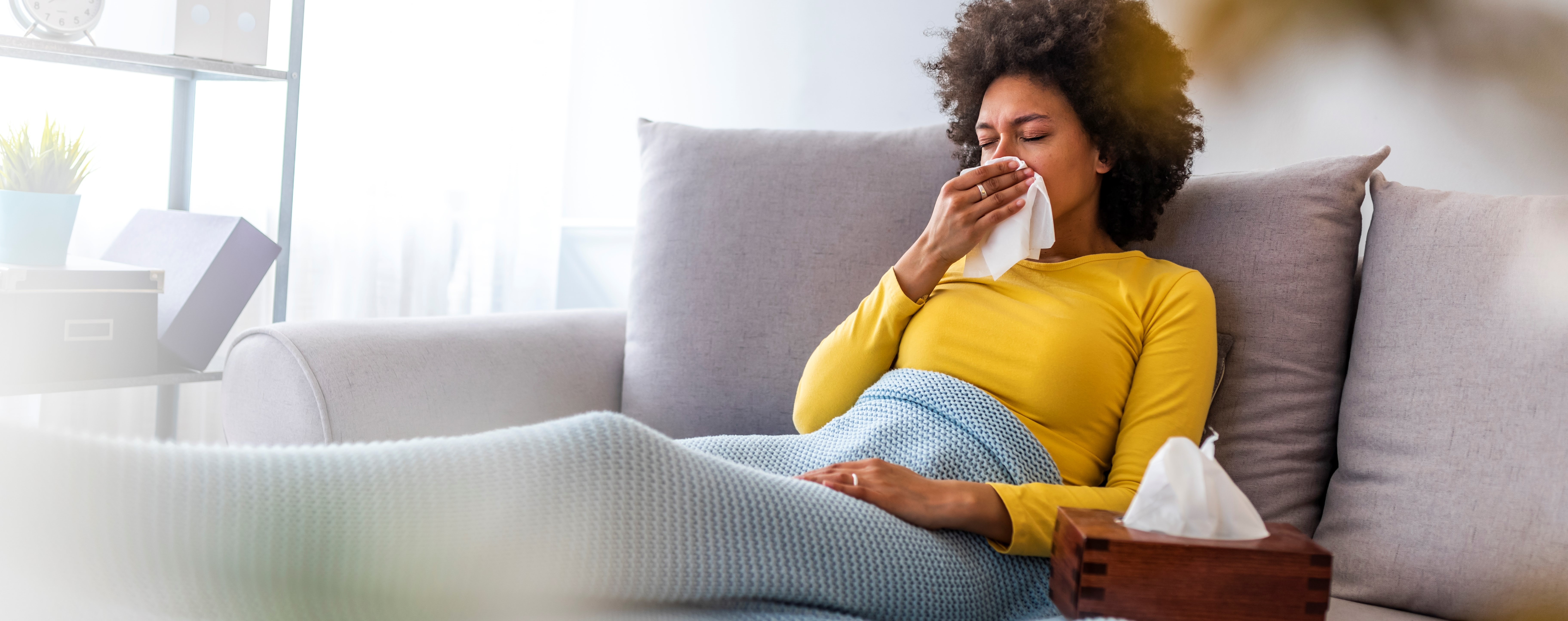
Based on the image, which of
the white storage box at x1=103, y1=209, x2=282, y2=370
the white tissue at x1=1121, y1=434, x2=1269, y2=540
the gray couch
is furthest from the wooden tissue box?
the white storage box at x1=103, y1=209, x2=282, y2=370

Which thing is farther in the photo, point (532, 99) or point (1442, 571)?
point (532, 99)

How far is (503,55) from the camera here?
2.56m

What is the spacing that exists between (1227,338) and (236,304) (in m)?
1.62

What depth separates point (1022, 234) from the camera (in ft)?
4.07

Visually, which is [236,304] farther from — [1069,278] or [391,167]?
[1069,278]

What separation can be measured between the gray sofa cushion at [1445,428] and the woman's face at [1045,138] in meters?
0.35

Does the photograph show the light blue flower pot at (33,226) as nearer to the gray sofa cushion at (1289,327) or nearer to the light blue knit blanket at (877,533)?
the light blue knit blanket at (877,533)

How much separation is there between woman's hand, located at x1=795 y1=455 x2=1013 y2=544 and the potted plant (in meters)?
1.35

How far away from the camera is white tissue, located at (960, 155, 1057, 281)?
124 cm

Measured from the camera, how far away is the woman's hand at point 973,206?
1253 mm

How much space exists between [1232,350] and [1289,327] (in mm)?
72

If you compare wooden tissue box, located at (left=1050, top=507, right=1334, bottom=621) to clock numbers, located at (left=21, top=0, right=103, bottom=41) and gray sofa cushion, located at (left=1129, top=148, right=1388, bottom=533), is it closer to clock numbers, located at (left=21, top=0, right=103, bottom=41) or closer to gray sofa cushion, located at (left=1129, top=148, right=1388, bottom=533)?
gray sofa cushion, located at (left=1129, top=148, right=1388, bottom=533)

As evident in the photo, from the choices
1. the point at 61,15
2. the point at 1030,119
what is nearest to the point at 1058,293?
the point at 1030,119

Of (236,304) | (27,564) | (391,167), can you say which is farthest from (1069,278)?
(391,167)
